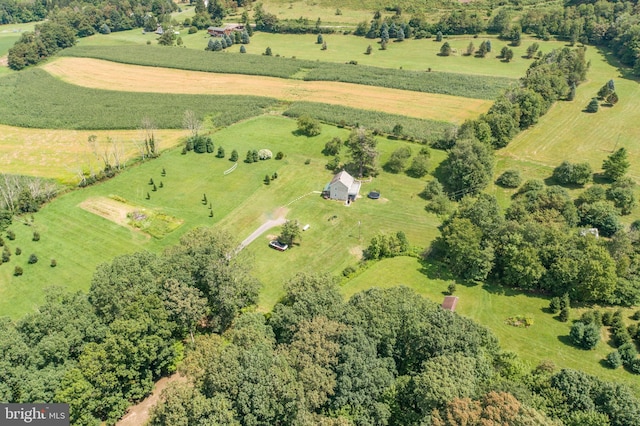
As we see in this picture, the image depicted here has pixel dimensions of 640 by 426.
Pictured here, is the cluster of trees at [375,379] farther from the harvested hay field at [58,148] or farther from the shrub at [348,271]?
the harvested hay field at [58,148]

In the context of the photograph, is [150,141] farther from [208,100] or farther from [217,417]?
[217,417]

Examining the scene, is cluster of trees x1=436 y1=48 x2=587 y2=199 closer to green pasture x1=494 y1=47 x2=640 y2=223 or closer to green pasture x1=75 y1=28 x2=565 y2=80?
green pasture x1=494 y1=47 x2=640 y2=223

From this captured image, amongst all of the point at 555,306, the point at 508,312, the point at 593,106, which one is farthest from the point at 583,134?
the point at 508,312

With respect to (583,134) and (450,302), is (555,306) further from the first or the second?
(583,134)

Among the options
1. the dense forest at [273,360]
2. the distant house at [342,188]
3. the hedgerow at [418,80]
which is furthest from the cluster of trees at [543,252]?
the hedgerow at [418,80]

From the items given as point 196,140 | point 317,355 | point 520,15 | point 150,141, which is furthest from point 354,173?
point 520,15

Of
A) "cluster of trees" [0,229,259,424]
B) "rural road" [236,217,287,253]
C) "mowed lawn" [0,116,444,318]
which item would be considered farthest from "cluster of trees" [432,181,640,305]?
"cluster of trees" [0,229,259,424]
